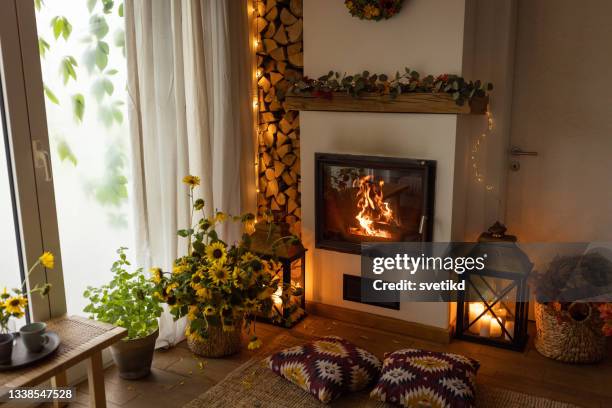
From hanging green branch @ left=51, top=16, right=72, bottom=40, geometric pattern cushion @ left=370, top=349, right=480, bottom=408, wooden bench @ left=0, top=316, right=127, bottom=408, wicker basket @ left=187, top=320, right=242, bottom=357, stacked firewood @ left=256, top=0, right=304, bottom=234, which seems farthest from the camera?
stacked firewood @ left=256, top=0, right=304, bottom=234

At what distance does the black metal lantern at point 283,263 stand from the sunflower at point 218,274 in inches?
17.8

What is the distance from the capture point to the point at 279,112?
3445 mm

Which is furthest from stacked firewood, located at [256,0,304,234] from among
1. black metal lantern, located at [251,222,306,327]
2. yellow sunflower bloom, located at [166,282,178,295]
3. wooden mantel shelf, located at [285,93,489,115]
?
yellow sunflower bloom, located at [166,282,178,295]

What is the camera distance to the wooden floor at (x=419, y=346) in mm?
2455

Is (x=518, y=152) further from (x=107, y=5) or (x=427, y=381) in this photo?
(x=107, y=5)

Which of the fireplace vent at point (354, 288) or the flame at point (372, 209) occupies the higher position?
the flame at point (372, 209)

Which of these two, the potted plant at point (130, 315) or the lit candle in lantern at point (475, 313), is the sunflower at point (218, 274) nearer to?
the potted plant at point (130, 315)

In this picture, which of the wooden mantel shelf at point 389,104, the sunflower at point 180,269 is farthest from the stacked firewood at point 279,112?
the sunflower at point 180,269

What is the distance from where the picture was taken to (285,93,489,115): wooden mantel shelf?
2666 mm

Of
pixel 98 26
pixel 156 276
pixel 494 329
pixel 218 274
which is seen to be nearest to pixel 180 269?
pixel 156 276

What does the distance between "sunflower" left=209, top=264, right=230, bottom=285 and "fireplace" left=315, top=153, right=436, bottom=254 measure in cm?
85

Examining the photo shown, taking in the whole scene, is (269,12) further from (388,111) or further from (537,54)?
(537,54)

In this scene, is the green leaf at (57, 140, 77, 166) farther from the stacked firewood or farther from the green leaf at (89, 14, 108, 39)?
the stacked firewood

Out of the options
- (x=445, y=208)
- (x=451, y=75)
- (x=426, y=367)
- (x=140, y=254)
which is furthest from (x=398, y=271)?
(x=140, y=254)
